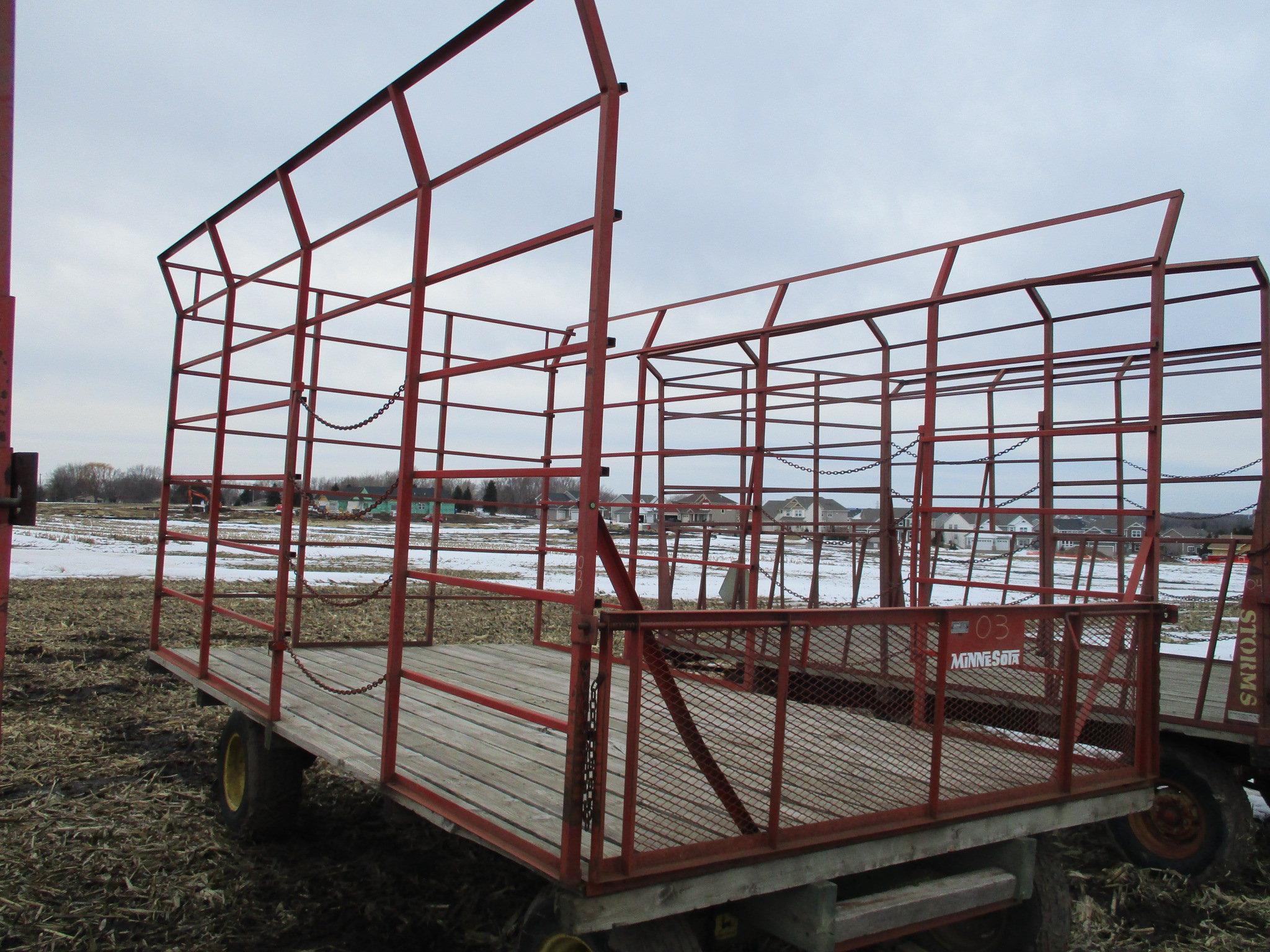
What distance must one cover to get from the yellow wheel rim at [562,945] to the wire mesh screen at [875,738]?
1.13ft

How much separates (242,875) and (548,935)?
8.53 feet

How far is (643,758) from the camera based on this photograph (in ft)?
12.6

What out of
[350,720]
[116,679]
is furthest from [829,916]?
[116,679]

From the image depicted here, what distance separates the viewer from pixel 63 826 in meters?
5.09

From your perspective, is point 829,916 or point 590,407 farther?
point 829,916

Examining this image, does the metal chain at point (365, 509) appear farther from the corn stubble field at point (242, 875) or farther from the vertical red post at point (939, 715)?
the vertical red post at point (939, 715)

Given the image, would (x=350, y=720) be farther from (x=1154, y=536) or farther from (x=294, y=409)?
(x=1154, y=536)

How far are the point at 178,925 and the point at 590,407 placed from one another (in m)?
3.20

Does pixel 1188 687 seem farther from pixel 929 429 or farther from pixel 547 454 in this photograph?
pixel 547 454

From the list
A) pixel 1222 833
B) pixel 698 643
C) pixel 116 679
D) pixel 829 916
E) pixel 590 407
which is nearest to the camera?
pixel 590 407

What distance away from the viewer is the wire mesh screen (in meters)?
3.01

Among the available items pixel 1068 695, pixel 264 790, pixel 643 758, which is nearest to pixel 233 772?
pixel 264 790

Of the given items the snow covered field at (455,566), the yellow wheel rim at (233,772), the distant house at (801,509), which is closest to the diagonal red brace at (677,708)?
the yellow wheel rim at (233,772)

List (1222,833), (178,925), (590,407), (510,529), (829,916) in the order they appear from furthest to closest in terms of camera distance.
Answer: (510,529) → (1222,833) → (178,925) → (829,916) → (590,407)
